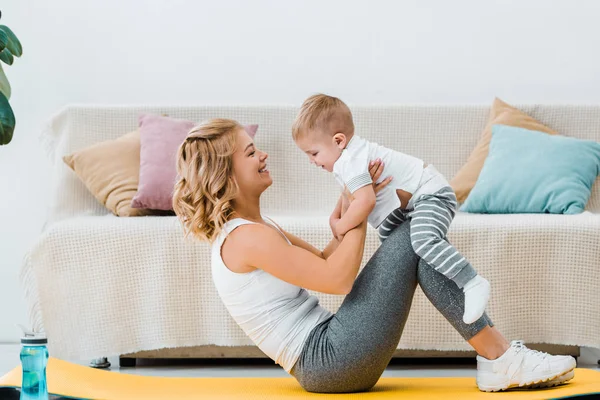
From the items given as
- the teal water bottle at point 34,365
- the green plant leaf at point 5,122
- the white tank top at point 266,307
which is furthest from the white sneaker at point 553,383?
the green plant leaf at point 5,122

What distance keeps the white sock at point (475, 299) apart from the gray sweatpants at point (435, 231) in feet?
0.07

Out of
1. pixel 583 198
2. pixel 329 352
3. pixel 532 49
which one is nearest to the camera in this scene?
pixel 329 352

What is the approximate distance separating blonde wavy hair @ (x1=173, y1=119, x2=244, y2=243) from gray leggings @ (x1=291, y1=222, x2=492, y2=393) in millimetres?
349

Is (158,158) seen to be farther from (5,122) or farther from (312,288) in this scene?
(312,288)

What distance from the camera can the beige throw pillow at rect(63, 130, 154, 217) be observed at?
125 inches

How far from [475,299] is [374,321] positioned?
0.23 m

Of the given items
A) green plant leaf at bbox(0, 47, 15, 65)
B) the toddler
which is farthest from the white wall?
the toddler

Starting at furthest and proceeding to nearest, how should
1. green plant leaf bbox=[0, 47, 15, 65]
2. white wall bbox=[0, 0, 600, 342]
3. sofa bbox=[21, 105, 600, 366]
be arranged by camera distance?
1. white wall bbox=[0, 0, 600, 342]
2. green plant leaf bbox=[0, 47, 15, 65]
3. sofa bbox=[21, 105, 600, 366]

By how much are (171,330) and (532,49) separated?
6.65ft

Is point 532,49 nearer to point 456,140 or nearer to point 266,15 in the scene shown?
point 456,140

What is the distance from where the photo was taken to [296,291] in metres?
1.93

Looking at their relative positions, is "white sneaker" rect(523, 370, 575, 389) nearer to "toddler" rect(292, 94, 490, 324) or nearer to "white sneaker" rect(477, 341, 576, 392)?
"white sneaker" rect(477, 341, 576, 392)

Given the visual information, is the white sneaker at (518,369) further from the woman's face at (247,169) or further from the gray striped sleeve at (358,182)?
the woman's face at (247,169)

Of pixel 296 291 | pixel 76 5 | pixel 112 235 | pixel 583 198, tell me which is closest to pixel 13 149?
pixel 76 5
